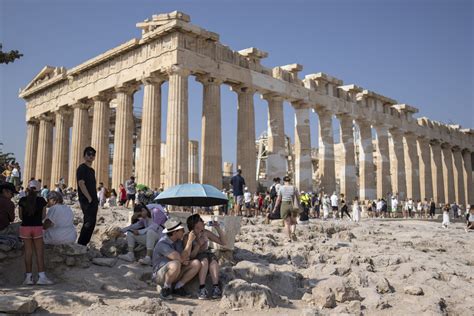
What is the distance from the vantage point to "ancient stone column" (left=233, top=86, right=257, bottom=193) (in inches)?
1085

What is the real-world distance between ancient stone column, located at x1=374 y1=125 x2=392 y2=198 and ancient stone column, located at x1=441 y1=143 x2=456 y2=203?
435 inches

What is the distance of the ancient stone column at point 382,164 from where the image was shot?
37.8 metres

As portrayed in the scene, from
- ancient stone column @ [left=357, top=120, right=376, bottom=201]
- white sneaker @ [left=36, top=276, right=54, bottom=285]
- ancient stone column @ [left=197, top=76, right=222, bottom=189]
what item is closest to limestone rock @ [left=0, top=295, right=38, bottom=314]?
white sneaker @ [left=36, top=276, right=54, bottom=285]

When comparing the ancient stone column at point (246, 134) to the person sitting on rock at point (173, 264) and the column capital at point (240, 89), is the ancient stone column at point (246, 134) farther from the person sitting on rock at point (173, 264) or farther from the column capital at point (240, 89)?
the person sitting on rock at point (173, 264)

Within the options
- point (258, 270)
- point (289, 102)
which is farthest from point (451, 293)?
point (289, 102)

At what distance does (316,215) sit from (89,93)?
15.4 metres

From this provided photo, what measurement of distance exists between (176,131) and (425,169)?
2709cm

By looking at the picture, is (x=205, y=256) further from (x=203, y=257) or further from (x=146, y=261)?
(x=146, y=261)

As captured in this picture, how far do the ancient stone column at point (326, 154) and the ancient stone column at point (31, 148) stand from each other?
828 inches

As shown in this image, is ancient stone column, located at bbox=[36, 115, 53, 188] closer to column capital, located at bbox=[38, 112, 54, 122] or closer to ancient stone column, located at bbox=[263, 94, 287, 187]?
column capital, located at bbox=[38, 112, 54, 122]

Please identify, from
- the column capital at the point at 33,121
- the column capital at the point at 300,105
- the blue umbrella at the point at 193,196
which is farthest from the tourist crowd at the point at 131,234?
the column capital at the point at 33,121

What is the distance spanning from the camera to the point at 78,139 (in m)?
30.8

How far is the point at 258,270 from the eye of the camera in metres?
9.30

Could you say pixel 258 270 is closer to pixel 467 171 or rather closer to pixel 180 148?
pixel 180 148
